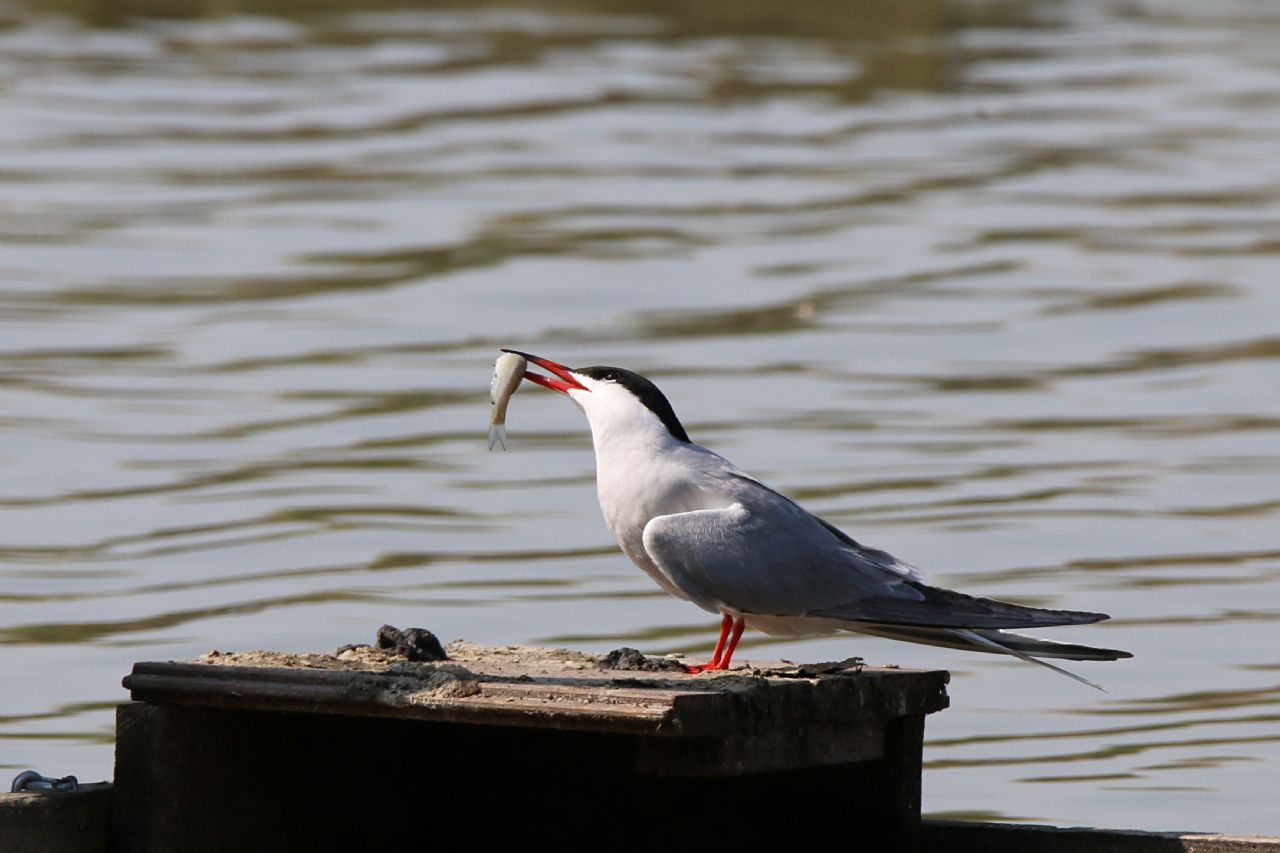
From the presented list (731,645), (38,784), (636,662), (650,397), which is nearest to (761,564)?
(731,645)

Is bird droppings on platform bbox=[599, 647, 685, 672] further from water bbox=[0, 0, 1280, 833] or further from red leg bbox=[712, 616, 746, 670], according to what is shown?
water bbox=[0, 0, 1280, 833]

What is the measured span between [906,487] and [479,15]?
16665 millimetres

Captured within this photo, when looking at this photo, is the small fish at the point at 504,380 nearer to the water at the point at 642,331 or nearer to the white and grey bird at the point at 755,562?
the white and grey bird at the point at 755,562

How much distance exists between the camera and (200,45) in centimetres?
2450

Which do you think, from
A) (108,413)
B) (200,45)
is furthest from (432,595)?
(200,45)

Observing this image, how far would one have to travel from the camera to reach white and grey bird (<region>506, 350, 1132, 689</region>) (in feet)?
17.5

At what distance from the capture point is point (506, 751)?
5.57 meters

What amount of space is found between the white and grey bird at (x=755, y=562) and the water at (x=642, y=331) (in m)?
1.87

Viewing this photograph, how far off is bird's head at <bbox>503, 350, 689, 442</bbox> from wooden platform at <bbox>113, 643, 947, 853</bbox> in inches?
20.0

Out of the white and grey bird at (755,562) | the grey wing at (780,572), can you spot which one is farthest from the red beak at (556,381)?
the grey wing at (780,572)

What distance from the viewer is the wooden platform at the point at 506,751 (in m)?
4.91

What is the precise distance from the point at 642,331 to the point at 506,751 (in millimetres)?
9279

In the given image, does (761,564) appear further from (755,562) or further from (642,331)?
(642,331)

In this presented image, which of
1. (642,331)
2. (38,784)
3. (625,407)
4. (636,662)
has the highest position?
(642,331)
